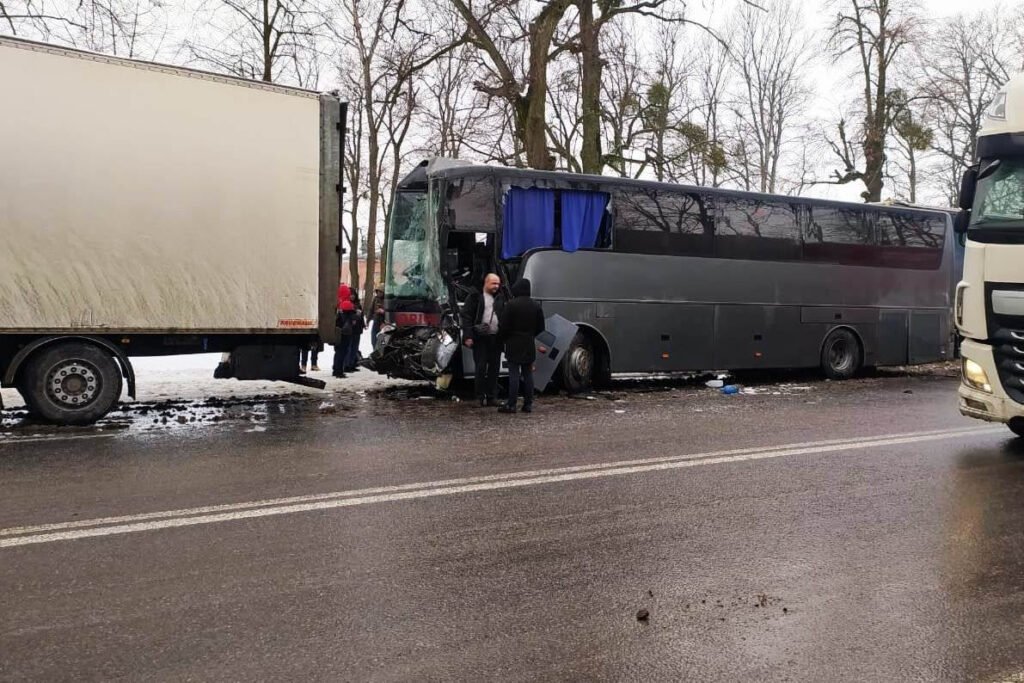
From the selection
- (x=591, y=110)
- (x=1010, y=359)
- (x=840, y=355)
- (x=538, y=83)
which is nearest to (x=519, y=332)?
(x=1010, y=359)

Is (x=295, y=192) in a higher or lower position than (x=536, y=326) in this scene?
higher

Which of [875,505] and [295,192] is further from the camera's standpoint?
[295,192]

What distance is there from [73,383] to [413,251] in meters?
5.05

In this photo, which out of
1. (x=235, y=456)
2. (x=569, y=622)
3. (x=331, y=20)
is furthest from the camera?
(x=331, y=20)

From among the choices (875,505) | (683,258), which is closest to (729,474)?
(875,505)

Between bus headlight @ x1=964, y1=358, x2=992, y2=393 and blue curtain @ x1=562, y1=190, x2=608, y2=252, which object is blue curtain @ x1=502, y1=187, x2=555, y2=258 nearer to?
blue curtain @ x1=562, y1=190, x2=608, y2=252

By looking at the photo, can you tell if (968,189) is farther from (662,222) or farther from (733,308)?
(733,308)

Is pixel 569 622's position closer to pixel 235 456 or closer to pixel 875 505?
pixel 875 505

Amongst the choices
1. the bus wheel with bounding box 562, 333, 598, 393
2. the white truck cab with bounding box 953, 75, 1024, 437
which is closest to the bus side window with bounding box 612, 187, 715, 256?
the bus wheel with bounding box 562, 333, 598, 393

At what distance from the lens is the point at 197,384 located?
1359 centimetres

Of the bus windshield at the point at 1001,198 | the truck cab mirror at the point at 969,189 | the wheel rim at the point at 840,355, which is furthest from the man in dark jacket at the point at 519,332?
the wheel rim at the point at 840,355

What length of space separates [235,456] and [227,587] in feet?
12.0

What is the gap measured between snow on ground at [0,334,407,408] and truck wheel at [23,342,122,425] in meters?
1.55

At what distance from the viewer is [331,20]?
1923cm
